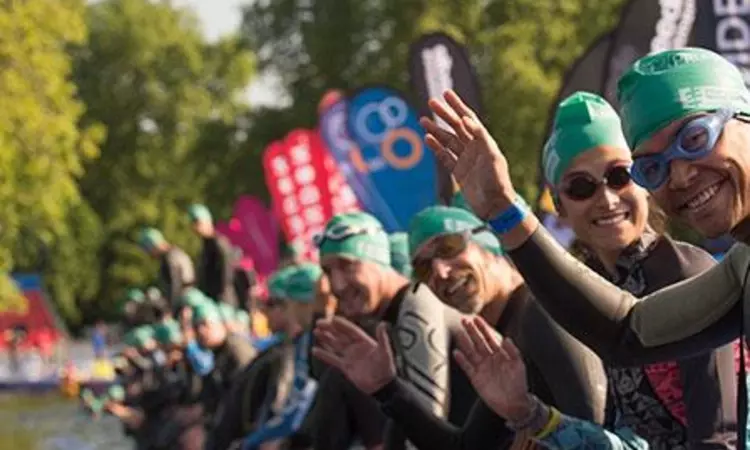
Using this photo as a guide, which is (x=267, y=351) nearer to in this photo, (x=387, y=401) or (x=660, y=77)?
(x=387, y=401)

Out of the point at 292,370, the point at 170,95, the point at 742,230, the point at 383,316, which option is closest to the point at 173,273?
the point at 292,370

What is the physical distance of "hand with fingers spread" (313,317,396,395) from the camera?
16.7ft

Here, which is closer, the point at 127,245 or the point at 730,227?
the point at 730,227

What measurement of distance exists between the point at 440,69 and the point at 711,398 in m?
10.7

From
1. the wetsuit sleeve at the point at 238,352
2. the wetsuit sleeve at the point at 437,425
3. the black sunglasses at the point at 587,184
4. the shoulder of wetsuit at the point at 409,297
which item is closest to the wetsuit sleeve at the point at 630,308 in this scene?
the black sunglasses at the point at 587,184

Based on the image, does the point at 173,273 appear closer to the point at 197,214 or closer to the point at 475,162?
the point at 197,214

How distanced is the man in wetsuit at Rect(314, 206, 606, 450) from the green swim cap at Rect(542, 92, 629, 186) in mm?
408

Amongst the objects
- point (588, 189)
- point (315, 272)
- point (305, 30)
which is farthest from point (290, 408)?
point (305, 30)

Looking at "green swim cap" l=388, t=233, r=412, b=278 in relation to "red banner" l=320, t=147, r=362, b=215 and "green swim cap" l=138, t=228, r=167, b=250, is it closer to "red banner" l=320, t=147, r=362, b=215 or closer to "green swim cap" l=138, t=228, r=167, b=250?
"green swim cap" l=138, t=228, r=167, b=250

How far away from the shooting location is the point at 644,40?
12.0m

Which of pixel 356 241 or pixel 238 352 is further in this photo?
pixel 238 352

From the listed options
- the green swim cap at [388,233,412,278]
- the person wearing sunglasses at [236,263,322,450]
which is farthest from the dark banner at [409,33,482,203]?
the green swim cap at [388,233,412,278]

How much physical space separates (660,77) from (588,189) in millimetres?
807

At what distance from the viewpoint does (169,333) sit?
15070mm
